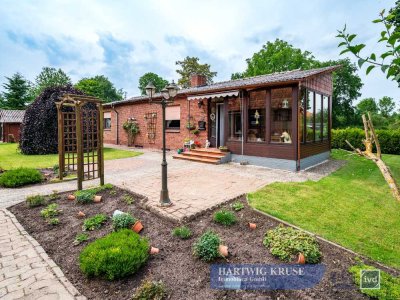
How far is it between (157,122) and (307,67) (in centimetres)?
2799

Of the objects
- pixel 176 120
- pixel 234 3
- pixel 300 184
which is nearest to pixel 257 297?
pixel 300 184

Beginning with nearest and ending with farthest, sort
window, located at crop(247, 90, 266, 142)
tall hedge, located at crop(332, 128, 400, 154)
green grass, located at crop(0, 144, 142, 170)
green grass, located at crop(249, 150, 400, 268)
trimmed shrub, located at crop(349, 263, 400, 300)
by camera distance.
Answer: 1. trimmed shrub, located at crop(349, 263, 400, 300)
2. green grass, located at crop(249, 150, 400, 268)
3. window, located at crop(247, 90, 266, 142)
4. green grass, located at crop(0, 144, 142, 170)
5. tall hedge, located at crop(332, 128, 400, 154)

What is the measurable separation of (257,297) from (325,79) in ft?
38.0

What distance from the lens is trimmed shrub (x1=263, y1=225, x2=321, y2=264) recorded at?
326cm

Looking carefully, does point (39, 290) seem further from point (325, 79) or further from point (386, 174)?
point (325, 79)

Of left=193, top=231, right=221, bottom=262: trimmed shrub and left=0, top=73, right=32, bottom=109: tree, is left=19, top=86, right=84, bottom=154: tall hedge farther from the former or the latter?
left=0, top=73, right=32, bottom=109: tree

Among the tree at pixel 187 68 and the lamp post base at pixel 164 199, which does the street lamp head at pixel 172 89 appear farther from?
the tree at pixel 187 68


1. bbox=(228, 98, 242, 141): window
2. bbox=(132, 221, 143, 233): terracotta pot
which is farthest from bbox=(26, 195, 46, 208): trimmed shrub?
bbox=(228, 98, 242, 141): window

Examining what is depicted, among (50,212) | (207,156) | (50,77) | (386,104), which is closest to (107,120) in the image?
(207,156)

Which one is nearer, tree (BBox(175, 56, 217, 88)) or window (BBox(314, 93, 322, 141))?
window (BBox(314, 93, 322, 141))

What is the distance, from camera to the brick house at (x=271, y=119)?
9141 mm

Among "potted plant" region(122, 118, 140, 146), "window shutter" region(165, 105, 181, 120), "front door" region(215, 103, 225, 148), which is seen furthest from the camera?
"potted plant" region(122, 118, 140, 146)

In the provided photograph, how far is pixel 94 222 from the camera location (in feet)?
14.4

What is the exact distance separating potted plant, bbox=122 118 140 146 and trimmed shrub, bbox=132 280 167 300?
16.5m
